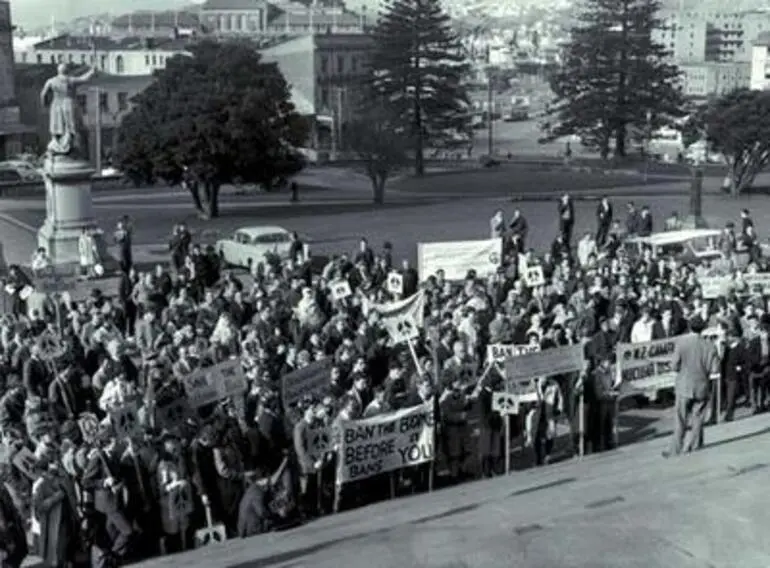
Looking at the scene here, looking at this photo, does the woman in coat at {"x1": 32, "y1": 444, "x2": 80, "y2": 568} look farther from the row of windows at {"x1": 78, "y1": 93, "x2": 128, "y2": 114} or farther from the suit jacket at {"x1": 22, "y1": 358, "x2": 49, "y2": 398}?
the row of windows at {"x1": 78, "y1": 93, "x2": 128, "y2": 114}

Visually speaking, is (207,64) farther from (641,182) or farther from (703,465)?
(703,465)

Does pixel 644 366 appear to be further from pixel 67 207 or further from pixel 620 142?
pixel 620 142

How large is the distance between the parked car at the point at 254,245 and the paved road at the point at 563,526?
695 inches

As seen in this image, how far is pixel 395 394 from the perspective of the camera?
46.1 ft

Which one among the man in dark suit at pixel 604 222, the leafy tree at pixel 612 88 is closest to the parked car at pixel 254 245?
the man in dark suit at pixel 604 222

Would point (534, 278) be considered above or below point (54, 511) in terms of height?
above

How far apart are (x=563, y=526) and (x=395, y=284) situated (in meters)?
10.5

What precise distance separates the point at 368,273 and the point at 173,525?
12666 mm

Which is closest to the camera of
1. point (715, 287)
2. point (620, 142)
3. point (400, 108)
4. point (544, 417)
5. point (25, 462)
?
point (25, 462)

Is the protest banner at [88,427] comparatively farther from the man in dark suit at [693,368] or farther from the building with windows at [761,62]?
the building with windows at [761,62]

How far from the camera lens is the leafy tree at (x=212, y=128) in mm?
46156

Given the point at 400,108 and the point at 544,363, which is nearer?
the point at 544,363

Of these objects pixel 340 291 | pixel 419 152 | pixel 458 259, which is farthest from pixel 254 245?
pixel 419 152

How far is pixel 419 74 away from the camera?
74875 mm
